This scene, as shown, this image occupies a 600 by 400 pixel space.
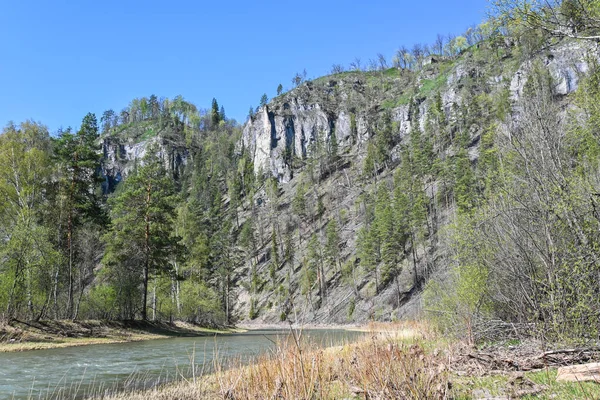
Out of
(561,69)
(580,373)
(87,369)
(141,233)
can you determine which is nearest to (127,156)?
(141,233)

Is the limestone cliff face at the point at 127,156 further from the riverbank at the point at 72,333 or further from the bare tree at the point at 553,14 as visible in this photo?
the bare tree at the point at 553,14

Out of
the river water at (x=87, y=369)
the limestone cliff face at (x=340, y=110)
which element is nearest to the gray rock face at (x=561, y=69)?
→ the limestone cliff face at (x=340, y=110)

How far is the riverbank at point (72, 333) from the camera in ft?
60.6

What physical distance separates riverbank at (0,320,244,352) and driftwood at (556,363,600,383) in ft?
64.4

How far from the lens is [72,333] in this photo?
866 inches

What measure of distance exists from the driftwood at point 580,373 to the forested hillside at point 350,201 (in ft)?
6.69

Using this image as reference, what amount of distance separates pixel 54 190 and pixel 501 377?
29.2 meters

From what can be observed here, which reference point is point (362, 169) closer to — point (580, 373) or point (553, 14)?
point (553, 14)

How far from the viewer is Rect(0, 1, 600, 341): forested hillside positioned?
9.74 metres

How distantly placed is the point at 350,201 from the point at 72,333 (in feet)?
264

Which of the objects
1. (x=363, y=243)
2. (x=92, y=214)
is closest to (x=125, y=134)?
(x=363, y=243)

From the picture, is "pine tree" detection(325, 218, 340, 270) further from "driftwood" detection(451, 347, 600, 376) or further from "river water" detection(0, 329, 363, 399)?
"driftwood" detection(451, 347, 600, 376)

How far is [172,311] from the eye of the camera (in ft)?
134

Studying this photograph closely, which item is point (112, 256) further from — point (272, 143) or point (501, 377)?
point (272, 143)
